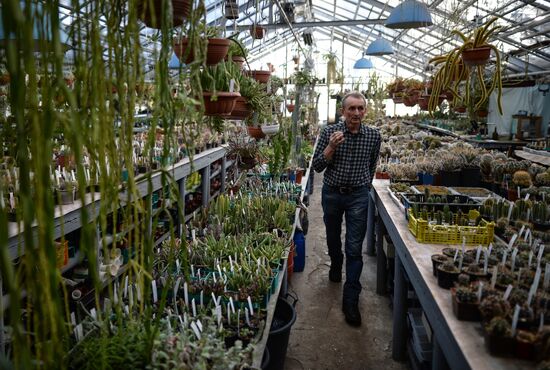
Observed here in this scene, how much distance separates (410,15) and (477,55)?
1.53m

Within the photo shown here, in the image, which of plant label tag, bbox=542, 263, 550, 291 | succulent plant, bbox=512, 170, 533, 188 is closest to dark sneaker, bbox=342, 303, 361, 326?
succulent plant, bbox=512, 170, 533, 188

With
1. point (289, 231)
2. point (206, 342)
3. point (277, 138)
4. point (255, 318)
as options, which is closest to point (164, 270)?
point (255, 318)

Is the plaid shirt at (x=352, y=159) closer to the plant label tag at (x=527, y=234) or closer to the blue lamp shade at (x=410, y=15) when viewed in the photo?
the blue lamp shade at (x=410, y=15)

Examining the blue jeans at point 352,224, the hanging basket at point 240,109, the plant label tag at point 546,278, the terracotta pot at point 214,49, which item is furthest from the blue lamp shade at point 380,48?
the plant label tag at point 546,278

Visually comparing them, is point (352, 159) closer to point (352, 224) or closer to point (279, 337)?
point (352, 224)

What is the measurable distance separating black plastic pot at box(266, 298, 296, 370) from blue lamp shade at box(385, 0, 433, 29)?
249 centimetres

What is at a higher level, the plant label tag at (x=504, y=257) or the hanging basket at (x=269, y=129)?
the hanging basket at (x=269, y=129)

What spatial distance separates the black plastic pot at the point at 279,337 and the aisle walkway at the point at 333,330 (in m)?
0.47

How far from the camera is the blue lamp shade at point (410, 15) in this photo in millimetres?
3754

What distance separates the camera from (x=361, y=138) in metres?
3.55

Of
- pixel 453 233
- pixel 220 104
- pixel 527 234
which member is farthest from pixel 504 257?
pixel 220 104

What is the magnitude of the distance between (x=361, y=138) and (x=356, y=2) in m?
9.39

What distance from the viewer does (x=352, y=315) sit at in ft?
11.3

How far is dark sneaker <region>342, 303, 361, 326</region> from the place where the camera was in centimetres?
343
